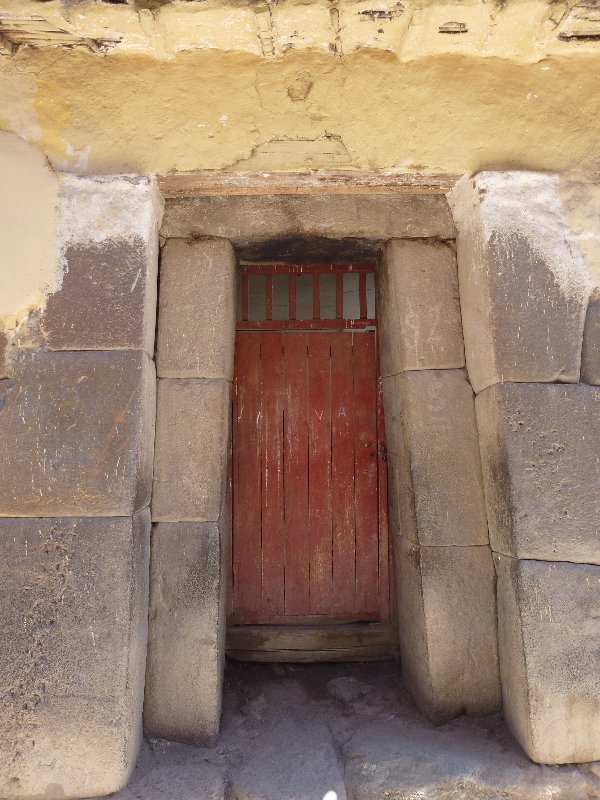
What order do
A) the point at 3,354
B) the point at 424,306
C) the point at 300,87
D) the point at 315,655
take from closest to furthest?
the point at 3,354 < the point at 300,87 < the point at 424,306 < the point at 315,655

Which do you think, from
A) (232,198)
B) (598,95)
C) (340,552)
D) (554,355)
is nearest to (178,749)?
(340,552)

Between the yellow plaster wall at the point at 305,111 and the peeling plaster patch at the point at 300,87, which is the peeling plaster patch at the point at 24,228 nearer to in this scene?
the yellow plaster wall at the point at 305,111

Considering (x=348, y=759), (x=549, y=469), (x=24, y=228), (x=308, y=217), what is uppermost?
(x=308, y=217)

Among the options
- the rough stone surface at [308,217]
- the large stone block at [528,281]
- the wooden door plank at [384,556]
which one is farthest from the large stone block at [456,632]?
the rough stone surface at [308,217]

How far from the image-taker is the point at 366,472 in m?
3.10

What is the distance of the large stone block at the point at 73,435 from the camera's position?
2150 mm

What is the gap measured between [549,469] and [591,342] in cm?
54

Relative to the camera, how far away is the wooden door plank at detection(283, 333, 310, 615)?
10.0ft

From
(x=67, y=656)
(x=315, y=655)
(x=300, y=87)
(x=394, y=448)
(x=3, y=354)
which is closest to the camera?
(x=67, y=656)

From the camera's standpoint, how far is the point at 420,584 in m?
2.54

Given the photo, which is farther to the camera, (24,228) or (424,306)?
(424,306)

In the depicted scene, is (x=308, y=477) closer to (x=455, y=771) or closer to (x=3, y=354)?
(x=455, y=771)

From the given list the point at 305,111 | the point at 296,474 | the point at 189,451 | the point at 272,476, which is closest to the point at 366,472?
the point at 296,474

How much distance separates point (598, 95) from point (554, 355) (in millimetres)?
1077
